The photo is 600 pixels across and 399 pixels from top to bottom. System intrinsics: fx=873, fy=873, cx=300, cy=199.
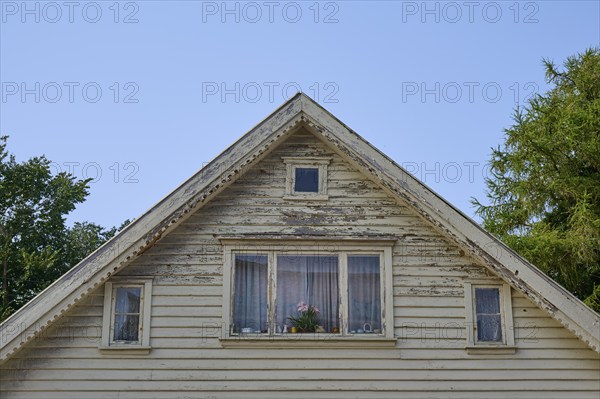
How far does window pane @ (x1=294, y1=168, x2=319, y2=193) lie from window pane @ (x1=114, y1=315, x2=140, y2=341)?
3.49 m

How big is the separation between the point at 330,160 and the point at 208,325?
352 centimetres

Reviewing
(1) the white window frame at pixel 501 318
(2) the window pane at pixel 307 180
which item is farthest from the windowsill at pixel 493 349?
(2) the window pane at pixel 307 180

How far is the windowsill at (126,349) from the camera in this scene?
13.9m

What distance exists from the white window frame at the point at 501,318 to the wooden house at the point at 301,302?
0.8 inches

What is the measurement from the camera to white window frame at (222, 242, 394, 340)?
14.2 m

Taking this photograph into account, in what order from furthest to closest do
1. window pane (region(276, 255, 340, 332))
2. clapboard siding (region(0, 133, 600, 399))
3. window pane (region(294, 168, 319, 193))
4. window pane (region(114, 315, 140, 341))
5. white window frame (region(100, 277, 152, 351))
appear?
window pane (region(294, 168, 319, 193))
window pane (region(276, 255, 340, 332))
window pane (region(114, 315, 140, 341))
white window frame (region(100, 277, 152, 351))
clapboard siding (region(0, 133, 600, 399))

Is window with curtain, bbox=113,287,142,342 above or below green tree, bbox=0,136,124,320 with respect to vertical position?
below

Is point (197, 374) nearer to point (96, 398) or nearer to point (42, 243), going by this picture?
point (96, 398)

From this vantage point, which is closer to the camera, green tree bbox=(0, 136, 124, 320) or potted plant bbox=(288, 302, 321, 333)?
potted plant bbox=(288, 302, 321, 333)

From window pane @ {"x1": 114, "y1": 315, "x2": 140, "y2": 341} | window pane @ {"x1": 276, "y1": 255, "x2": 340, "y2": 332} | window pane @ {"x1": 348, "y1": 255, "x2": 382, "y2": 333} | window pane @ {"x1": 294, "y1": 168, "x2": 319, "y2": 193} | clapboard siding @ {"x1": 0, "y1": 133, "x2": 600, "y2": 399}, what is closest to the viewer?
clapboard siding @ {"x1": 0, "y1": 133, "x2": 600, "y2": 399}

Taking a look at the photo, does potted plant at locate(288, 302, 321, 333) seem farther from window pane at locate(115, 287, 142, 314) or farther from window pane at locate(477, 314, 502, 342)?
window pane at locate(477, 314, 502, 342)

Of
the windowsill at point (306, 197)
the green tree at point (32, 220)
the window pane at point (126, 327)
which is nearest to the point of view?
the window pane at point (126, 327)

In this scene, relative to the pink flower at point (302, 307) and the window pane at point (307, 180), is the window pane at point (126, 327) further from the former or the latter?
the window pane at point (307, 180)

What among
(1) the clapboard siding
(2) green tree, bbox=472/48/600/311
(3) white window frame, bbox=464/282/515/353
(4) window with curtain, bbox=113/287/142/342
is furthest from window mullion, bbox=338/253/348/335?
(2) green tree, bbox=472/48/600/311
